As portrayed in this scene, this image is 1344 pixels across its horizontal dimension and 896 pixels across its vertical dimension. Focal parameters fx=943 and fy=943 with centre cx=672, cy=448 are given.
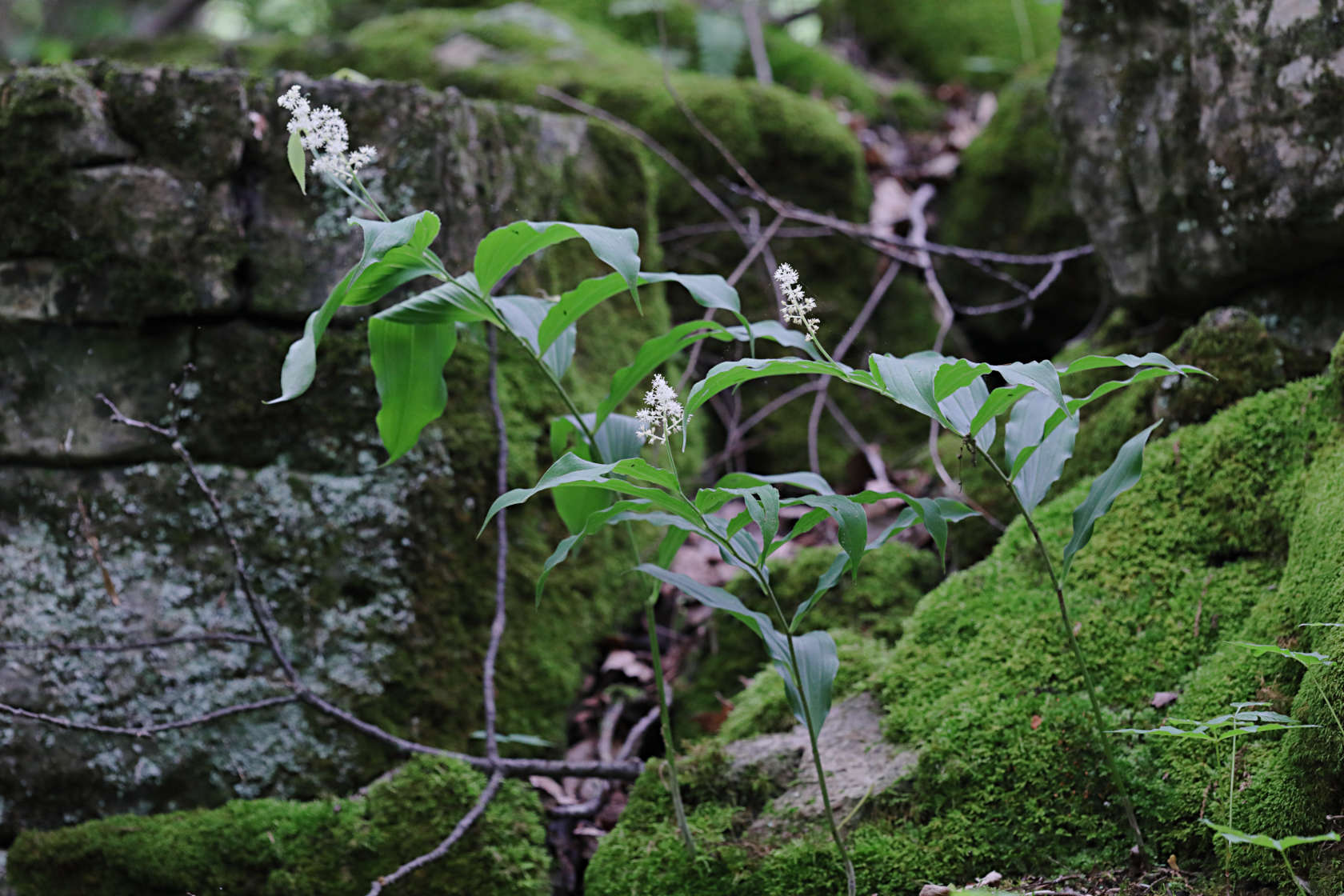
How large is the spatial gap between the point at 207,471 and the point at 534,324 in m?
1.16

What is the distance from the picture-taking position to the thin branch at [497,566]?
7.91 feet

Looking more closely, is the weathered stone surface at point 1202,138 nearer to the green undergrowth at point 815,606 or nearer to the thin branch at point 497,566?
the green undergrowth at point 815,606

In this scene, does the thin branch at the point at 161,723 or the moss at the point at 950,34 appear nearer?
the thin branch at the point at 161,723

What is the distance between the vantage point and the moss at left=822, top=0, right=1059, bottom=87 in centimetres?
509

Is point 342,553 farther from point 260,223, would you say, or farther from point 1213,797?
point 1213,797

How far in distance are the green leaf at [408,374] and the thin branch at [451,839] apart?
921 mm

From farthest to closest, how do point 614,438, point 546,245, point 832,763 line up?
point 832,763 → point 614,438 → point 546,245

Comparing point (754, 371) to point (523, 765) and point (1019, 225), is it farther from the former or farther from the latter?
point (1019, 225)

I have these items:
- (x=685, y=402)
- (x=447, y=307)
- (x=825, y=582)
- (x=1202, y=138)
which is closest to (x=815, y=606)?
(x=825, y=582)

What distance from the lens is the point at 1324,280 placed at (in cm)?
243

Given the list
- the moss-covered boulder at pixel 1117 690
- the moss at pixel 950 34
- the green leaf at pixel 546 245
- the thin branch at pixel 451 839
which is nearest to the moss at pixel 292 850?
the thin branch at pixel 451 839

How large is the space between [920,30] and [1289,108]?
3.61 m

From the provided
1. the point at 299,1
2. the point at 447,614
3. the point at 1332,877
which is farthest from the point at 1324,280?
the point at 299,1

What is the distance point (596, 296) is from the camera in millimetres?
1816
